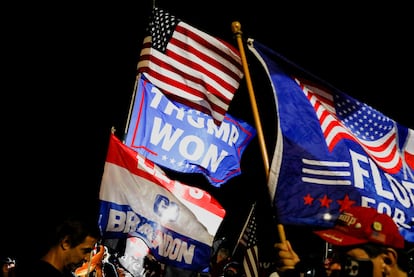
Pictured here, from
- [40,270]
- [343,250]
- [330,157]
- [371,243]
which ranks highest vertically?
[330,157]

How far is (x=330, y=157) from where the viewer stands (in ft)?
18.2

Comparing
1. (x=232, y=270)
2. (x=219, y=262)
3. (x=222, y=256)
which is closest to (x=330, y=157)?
(x=232, y=270)

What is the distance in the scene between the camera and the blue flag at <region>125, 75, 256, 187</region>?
679cm

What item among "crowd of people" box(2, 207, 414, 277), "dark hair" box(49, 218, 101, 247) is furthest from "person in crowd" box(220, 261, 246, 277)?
"dark hair" box(49, 218, 101, 247)

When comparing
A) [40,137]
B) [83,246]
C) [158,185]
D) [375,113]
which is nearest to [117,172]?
[158,185]

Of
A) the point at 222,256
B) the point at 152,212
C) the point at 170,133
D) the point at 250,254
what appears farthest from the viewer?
the point at 222,256

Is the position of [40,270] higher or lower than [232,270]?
higher

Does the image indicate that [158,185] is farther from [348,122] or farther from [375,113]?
[375,113]

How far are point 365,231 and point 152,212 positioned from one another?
333cm

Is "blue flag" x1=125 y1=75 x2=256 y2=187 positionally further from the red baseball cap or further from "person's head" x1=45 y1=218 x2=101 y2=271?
the red baseball cap

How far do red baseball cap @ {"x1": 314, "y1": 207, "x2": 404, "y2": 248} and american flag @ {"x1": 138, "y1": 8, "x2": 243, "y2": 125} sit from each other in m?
3.52

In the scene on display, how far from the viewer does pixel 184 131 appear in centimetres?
687

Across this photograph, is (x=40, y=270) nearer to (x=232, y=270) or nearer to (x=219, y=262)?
(x=232, y=270)

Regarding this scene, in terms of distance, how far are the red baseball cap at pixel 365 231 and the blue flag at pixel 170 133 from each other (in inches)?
127
